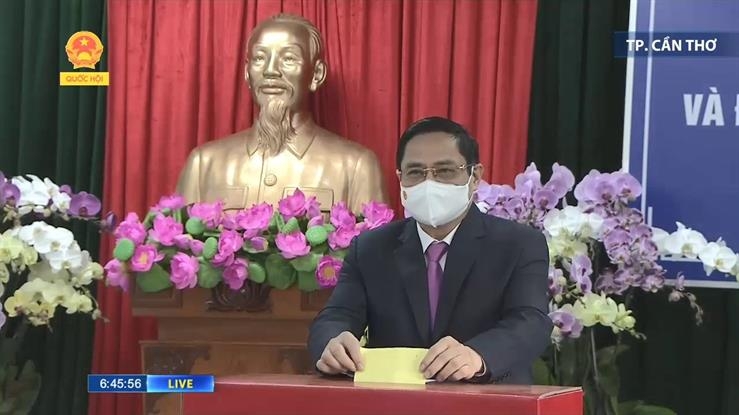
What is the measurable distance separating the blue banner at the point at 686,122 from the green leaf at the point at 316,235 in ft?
2.38

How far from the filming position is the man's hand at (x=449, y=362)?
43.3 inches

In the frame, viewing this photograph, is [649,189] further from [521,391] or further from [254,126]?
[521,391]

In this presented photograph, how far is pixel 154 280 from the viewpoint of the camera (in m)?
2.33

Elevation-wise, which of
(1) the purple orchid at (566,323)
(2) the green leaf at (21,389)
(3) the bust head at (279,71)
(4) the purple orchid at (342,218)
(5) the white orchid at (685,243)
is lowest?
(2) the green leaf at (21,389)

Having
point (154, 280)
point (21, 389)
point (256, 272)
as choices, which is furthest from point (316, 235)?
point (21, 389)

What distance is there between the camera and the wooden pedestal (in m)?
2.38

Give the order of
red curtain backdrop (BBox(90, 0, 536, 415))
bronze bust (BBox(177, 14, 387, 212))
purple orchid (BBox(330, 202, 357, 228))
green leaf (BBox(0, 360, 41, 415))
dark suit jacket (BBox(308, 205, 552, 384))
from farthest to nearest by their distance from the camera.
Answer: red curtain backdrop (BBox(90, 0, 536, 415)) < bronze bust (BBox(177, 14, 387, 212)) < green leaf (BBox(0, 360, 41, 415)) < purple orchid (BBox(330, 202, 357, 228)) < dark suit jacket (BBox(308, 205, 552, 384))

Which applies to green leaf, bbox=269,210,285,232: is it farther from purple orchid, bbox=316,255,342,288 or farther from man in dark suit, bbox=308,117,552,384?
man in dark suit, bbox=308,117,552,384

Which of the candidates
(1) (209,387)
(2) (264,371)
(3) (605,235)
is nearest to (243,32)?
(2) (264,371)

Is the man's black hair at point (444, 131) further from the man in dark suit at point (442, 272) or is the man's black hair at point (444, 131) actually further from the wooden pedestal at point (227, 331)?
the wooden pedestal at point (227, 331)

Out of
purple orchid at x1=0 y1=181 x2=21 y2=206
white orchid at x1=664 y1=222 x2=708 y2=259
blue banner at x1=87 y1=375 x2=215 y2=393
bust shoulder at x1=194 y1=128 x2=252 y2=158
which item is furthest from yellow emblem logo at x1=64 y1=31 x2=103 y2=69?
blue banner at x1=87 y1=375 x2=215 y2=393

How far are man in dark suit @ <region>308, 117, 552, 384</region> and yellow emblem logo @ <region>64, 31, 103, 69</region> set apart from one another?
2.02m

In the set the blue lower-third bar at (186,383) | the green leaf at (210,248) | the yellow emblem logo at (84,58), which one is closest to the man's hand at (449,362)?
the blue lower-third bar at (186,383)

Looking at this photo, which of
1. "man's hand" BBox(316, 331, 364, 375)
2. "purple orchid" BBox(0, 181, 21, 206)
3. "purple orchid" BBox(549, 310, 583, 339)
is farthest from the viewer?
"purple orchid" BBox(0, 181, 21, 206)
